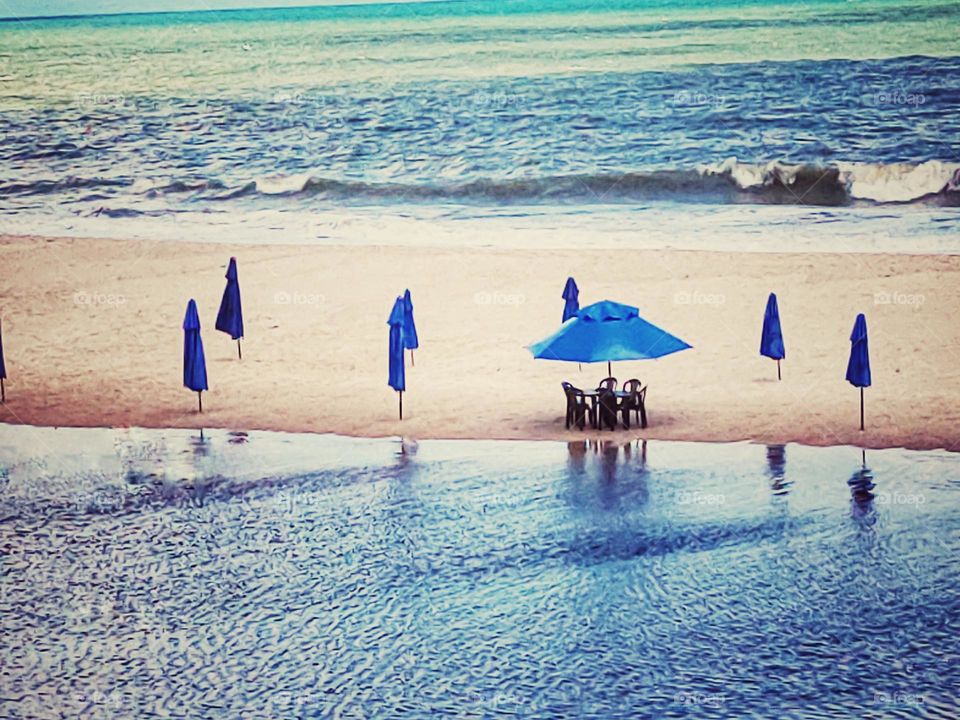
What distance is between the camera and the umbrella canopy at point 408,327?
11133 mm

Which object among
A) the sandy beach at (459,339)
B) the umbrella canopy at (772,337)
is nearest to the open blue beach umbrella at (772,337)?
the umbrella canopy at (772,337)

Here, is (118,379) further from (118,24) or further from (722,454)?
(722,454)

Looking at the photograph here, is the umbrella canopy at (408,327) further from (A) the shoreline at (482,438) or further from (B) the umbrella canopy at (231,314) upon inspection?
(B) the umbrella canopy at (231,314)

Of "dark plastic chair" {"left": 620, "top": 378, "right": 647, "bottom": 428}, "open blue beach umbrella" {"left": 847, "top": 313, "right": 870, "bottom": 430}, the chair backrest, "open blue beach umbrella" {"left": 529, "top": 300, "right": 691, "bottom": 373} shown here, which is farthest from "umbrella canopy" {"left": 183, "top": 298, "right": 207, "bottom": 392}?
"open blue beach umbrella" {"left": 847, "top": 313, "right": 870, "bottom": 430}

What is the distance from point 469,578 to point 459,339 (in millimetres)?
3888

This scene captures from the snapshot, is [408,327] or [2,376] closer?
[2,376]

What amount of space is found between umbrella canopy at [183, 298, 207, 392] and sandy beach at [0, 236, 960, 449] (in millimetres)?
288

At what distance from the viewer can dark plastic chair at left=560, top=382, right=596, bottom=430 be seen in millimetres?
10180

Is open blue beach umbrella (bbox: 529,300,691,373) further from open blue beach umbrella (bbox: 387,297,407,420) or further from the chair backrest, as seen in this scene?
open blue beach umbrella (bbox: 387,297,407,420)

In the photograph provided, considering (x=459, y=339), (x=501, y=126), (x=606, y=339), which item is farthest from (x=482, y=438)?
(x=501, y=126)

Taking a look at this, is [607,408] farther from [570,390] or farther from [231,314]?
[231,314]

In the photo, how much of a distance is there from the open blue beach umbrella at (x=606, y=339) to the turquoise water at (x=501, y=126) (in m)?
3.36

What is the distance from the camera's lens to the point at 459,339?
1201cm

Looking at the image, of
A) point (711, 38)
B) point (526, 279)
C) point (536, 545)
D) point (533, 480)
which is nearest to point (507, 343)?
point (526, 279)
